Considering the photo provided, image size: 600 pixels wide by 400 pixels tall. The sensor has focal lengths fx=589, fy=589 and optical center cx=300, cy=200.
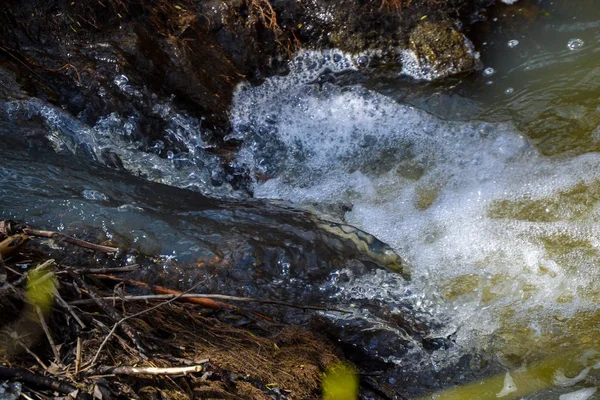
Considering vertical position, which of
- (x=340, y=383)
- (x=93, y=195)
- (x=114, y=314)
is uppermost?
(x=93, y=195)

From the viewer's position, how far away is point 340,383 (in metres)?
2.75

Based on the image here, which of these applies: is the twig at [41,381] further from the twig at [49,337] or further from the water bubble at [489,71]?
the water bubble at [489,71]

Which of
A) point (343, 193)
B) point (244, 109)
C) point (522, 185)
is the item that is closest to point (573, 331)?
point (522, 185)

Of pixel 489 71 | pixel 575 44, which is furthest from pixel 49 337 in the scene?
pixel 575 44

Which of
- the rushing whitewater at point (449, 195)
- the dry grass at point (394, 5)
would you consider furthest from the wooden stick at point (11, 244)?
the dry grass at point (394, 5)

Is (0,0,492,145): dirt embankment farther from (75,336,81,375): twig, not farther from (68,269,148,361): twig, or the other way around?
(75,336,81,375): twig

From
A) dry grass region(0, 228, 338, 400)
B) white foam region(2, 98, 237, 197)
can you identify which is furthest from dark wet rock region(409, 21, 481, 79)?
dry grass region(0, 228, 338, 400)

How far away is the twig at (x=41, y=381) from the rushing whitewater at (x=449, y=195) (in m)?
1.60

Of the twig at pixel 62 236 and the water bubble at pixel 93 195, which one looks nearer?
the twig at pixel 62 236

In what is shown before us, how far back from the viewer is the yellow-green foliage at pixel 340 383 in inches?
105

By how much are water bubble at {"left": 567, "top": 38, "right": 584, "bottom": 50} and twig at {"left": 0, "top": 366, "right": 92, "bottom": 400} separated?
384 centimetres

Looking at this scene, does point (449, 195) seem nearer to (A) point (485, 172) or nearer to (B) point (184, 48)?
(A) point (485, 172)

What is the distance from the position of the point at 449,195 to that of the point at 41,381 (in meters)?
2.60

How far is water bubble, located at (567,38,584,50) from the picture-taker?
416 cm
